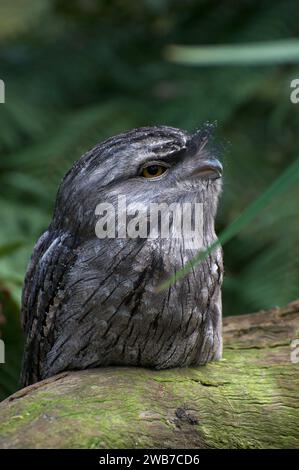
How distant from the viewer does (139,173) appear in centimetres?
196

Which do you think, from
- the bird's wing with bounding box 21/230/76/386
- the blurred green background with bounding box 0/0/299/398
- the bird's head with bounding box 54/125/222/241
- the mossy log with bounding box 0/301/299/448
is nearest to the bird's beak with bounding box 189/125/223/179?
the bird's head with bounding box 54/125/222/241

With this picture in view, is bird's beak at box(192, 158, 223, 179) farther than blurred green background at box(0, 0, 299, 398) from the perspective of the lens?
No

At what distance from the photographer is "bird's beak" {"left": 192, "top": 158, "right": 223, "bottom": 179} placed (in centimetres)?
201

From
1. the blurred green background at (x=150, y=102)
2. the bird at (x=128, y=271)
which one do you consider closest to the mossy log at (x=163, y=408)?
the bird at (x=128, y=271)

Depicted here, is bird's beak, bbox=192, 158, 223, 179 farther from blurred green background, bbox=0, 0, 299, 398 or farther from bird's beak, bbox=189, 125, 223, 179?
blurred green background, bbox=0, 0, 299, 398

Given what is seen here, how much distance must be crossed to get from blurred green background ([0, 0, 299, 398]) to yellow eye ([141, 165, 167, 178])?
1.04m

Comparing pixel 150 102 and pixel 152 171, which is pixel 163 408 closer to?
pixel 152 171

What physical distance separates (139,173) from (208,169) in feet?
0.63

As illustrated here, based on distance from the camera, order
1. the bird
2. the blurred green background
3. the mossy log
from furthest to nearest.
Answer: the blurred green background → the bird → the mossy log

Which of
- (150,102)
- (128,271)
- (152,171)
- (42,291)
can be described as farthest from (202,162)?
(150,102)

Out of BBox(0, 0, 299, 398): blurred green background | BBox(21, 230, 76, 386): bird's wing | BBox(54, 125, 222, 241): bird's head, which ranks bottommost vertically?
BBox(21, 230, 76, 386): bird's wing

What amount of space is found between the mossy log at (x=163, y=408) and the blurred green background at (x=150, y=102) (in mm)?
981

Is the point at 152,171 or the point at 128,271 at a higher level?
the point at 152,171

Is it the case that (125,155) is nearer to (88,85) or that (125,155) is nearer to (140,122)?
(140,122)
